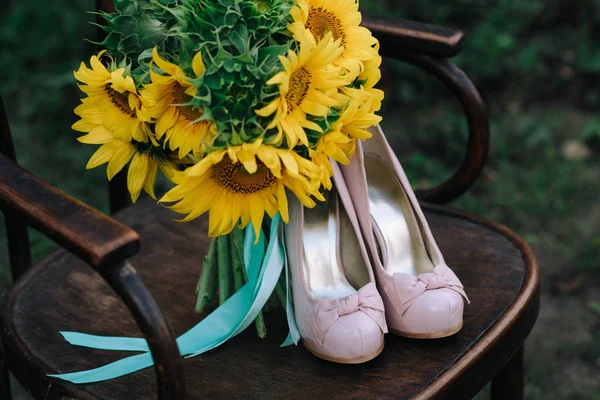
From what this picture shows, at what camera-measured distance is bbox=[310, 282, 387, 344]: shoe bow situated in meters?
0.91

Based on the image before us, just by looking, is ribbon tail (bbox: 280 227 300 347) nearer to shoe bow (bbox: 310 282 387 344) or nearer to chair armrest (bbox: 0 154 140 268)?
shoe bow (bbox: 310 282 387 344)

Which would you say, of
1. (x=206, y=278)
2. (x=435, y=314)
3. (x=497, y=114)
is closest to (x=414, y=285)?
(x=435, y=314)

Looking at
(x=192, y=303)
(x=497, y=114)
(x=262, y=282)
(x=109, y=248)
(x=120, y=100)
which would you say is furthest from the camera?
(x=497, y=114)

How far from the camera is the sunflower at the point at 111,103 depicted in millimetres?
832

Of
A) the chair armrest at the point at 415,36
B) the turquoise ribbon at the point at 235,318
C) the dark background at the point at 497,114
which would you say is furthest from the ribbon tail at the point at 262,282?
the dark background at the point at 497,114

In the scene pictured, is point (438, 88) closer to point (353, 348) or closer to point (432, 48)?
point (432, 48)

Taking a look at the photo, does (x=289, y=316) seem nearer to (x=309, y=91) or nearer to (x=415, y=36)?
(x=309, y=91)

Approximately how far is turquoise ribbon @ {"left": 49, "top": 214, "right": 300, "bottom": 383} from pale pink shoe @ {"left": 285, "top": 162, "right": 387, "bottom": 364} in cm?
2

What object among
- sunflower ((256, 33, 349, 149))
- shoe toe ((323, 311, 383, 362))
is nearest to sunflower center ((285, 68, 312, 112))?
sunflower ((256, 33, 349, 149))

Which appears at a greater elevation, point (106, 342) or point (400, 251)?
point (400, 251)

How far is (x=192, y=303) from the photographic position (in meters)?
1.10

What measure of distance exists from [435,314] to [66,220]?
1.35 feet

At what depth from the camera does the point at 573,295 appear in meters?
1.89

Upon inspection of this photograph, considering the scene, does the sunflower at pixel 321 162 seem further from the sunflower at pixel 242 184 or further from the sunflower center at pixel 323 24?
the sunflower center at pixel 323 24
